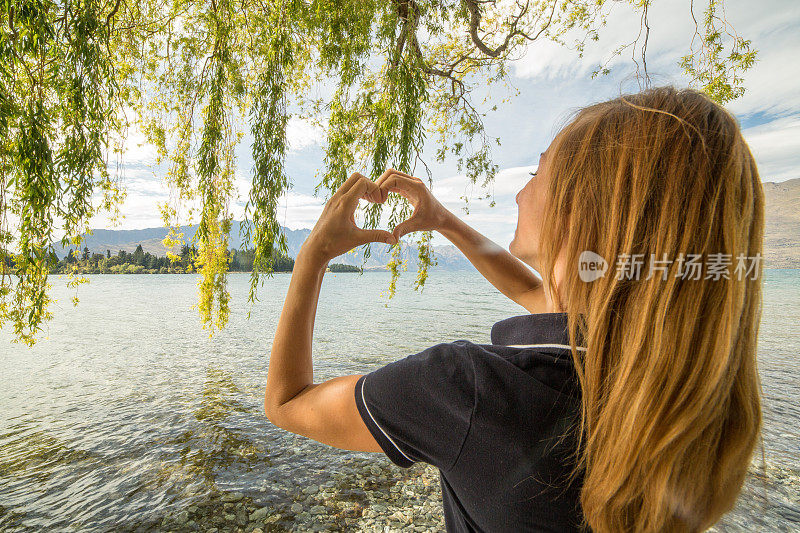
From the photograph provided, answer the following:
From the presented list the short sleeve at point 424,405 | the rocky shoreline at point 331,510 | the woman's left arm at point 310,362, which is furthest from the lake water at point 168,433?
the woman's left arm at point 310,362

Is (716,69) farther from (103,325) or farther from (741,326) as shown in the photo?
(103,325)

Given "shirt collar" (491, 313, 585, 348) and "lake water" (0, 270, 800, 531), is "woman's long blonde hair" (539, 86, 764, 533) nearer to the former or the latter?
"shirt collar" (491, 313, 585, 348)

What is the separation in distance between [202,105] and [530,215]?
16.2 ft

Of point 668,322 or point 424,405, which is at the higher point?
point 668,322

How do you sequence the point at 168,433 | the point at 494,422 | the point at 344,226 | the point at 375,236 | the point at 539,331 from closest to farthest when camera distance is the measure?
1. the point at 494,422
2. the point at 539,331
3. the point at 344,226
4. the point at 375,236
5. the point at 168,433

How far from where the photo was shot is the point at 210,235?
500cm

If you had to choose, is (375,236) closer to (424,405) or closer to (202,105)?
(424,405)

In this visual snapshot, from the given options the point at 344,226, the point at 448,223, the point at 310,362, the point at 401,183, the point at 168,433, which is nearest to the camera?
the point at 310,362

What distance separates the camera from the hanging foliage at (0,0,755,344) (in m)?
3.21

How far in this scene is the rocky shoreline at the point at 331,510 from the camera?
4488 mm

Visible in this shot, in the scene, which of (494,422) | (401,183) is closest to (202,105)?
(401,183)

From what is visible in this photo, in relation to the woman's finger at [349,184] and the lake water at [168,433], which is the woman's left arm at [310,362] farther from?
the lake water at [168,433]

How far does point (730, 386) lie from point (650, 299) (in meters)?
0.29

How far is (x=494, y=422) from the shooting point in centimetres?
84
